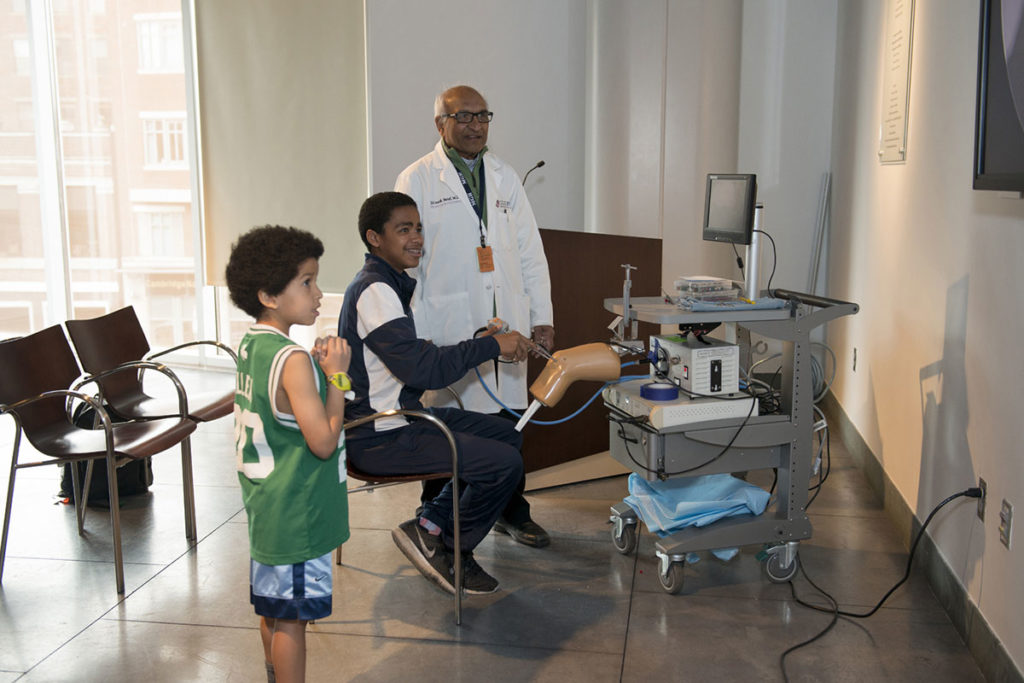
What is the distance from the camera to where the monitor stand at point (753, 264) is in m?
3.04

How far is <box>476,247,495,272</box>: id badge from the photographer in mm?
3363

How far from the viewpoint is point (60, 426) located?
11.0 feet

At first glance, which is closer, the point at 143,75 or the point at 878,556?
the point at 878,556

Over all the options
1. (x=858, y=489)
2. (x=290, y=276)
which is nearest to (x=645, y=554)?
(x=858, y=489)

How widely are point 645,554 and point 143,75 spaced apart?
4.89 meters

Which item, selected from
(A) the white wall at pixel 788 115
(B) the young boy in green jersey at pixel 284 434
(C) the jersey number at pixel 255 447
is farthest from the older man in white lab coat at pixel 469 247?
(A) the white wall at pixel 788 115

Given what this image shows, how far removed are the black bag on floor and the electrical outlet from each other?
3.11 metres

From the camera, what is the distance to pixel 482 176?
→ 134 inches

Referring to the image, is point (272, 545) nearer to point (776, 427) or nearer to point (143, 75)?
point (776, 427)

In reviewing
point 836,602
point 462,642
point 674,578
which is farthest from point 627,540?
point 462,642

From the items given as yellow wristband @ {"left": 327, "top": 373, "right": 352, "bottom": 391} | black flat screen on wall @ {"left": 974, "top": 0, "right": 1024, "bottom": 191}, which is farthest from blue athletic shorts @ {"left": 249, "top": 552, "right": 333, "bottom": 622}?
black flat screen on wall @ {"left": 974, "top": 0, "right": 1024, "bottom": 191}

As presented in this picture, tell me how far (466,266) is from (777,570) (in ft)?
4.76

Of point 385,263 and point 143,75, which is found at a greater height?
point 143,75

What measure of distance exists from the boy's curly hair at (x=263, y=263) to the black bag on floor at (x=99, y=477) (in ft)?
6.45
